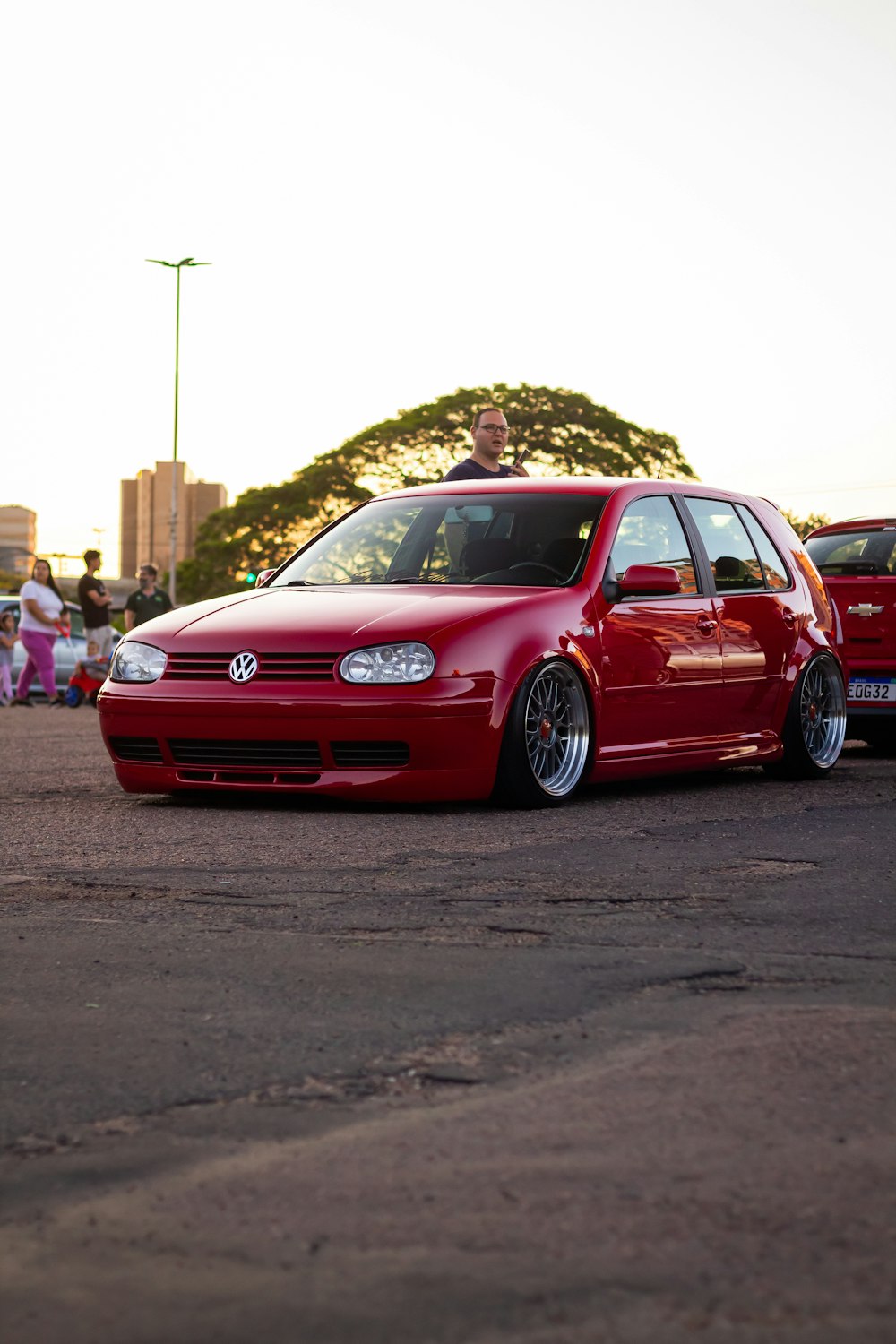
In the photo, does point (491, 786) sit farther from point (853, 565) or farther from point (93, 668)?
point (93, 668)

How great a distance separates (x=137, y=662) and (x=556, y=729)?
1839 millimetres

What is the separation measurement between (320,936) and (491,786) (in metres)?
3.00

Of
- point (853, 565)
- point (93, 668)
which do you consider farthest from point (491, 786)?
point (93, 668)

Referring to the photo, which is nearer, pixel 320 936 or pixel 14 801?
pixel 320 936

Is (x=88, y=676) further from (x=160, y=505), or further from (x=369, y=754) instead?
(x=160, y=505)

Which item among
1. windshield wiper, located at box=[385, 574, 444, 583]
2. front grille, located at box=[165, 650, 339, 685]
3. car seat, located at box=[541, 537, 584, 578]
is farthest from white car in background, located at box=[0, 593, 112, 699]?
front grille, located at box=[165, 650, 339, 685]

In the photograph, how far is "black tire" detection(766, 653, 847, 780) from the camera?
938 centimetres

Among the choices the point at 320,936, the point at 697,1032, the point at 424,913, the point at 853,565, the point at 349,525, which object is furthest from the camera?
the point at 853,565

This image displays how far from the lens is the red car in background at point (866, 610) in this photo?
11570 millimetres

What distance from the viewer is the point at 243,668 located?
7488mm

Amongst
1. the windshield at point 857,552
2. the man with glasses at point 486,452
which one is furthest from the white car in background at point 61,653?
the man with glasses at point 486,452

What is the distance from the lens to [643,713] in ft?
27.1

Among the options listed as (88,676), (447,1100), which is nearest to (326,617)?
(447,1100)

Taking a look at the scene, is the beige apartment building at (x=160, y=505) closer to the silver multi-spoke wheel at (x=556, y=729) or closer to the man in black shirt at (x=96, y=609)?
the man in black shirt at (x=96, y=609)
